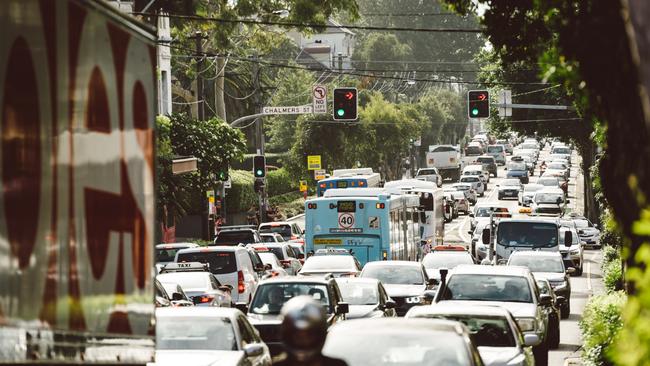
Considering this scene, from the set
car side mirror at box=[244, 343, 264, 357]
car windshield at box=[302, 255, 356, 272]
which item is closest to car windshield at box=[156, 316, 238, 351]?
car side mirror at box=[244, 343, 264, 357]

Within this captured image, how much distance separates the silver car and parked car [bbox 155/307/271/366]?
6.35 ft

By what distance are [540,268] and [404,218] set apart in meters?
11.6

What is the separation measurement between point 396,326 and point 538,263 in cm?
2132

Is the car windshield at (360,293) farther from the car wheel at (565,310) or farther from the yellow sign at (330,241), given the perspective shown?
the yellow sign at (330,241)

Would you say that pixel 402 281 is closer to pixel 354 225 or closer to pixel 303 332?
pixel 354 225

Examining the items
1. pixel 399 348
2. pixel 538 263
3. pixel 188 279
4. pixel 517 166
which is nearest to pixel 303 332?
pixel 399 348

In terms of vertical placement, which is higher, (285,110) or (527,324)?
(285,110)

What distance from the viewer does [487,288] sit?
72.1 ft

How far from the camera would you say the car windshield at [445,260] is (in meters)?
35.6

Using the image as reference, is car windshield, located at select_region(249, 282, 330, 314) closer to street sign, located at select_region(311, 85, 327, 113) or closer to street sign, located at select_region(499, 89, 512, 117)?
street sign, located at select_region(311, 85, 327, 113)

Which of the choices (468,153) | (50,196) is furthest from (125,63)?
(468,153)

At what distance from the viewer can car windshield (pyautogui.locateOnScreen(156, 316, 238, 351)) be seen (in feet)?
49.9

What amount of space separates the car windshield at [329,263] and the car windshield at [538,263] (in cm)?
380

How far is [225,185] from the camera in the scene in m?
57.2
